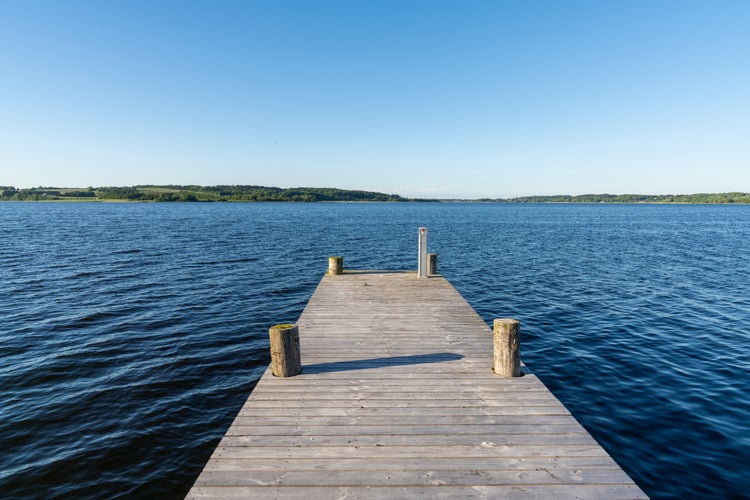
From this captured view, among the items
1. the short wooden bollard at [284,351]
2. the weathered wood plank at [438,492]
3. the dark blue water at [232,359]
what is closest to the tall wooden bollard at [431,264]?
the dark blue water at [232,359]

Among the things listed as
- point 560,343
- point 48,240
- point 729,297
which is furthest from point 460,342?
point 48,240

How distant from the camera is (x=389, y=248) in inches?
1471

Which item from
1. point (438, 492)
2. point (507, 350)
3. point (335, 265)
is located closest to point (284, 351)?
point (438, 492)

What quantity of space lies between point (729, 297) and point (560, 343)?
1301 cm

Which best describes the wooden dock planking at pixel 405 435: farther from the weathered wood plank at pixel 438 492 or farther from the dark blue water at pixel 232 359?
the dark blue water at pixel 232 359

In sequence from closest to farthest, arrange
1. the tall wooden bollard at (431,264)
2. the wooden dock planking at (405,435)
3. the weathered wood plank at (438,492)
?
the weathered wood plank at (438,492) < the wooden dock planking at (405,435) < the tall wooden bollard at (431,264)

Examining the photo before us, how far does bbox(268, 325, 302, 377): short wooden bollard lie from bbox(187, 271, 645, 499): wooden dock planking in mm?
Answer: 177

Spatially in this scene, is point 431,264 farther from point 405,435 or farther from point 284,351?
point 405,435

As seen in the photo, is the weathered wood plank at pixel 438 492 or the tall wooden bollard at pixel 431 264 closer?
the weathered wood plank at pixel 438 492

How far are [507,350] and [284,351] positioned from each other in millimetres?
4339

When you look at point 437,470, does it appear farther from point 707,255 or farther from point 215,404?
point 707,255

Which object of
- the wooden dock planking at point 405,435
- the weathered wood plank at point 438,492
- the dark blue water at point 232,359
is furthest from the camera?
the dark blue water at point 232,359

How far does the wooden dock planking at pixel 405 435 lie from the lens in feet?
13.9

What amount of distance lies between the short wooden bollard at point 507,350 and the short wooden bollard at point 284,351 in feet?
12.9
